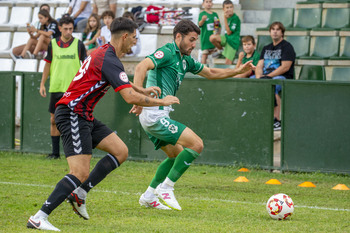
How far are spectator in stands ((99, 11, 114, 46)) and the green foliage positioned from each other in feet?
15.7

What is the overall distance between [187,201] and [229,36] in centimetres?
800

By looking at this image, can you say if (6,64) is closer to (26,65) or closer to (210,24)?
(26,65)

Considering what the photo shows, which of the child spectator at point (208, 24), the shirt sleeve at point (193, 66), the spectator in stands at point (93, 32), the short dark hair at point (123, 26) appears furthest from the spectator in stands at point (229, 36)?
the short dark hair at point (123, 26)

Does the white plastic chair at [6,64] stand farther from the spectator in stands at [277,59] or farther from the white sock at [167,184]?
the white sock at [167,184]

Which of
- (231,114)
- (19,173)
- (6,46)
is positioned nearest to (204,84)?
(231,114)

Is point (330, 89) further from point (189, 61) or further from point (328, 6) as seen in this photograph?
point (328, 6)

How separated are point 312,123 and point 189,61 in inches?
142

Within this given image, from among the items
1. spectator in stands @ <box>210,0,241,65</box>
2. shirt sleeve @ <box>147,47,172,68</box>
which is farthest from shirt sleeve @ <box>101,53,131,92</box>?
spectator in stands @ <box>210,0,241,65</box>

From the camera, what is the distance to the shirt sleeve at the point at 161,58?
7.82m

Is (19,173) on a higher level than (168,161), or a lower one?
lower

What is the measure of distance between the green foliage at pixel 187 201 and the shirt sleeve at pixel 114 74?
144 cm


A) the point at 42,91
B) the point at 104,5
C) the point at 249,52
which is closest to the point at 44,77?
the point at 42,91

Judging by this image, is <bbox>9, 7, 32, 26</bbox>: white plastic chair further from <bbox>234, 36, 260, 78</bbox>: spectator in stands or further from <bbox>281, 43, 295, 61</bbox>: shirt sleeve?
<bbox>281, 43, 295, 61</bbox>: shirt sleeve

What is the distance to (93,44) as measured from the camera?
55.5 feet
